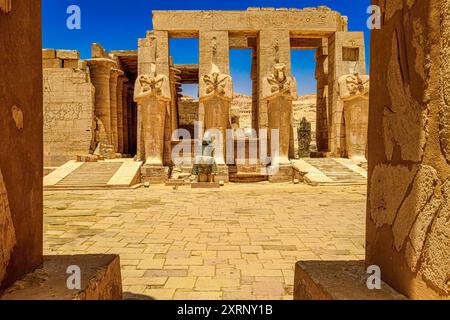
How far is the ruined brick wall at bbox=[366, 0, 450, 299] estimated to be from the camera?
1451 millimetres

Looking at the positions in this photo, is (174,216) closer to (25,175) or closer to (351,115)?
(25,175)

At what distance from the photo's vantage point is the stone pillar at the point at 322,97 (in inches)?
776

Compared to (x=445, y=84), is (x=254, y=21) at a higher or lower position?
higher

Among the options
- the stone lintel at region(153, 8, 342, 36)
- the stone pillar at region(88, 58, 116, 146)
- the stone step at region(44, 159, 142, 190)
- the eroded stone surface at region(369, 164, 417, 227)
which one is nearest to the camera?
the eroded stone surface at region(369, 164, 417, 227)

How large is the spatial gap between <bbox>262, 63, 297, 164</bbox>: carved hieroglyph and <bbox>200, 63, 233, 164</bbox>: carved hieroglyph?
1655 millimetres

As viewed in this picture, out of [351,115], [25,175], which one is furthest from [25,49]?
[351,115]

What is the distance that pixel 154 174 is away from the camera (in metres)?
13.8

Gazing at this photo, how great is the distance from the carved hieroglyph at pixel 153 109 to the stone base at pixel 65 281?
11.6 m

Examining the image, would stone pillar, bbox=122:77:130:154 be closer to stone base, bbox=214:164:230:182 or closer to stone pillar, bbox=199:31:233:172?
stone pillar, bbox=199:31:233:172

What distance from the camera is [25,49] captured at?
6.73ft

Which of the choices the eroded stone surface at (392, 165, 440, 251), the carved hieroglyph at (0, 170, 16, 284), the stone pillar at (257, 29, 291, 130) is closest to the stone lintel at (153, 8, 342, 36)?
the stone pillar at (257, 29, 291, 130)

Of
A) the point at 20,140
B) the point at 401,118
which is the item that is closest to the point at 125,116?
the point at 20,140

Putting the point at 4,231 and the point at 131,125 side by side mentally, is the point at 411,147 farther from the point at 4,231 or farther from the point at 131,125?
the point at 131,125

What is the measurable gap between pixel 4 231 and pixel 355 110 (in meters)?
Answer: 15.6
